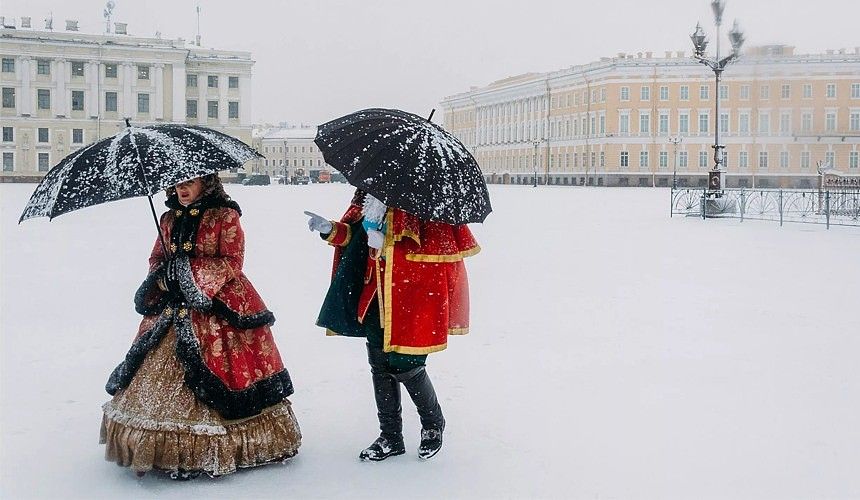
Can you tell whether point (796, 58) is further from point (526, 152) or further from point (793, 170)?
point (526, 152)

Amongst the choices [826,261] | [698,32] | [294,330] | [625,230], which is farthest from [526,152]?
[294,330]

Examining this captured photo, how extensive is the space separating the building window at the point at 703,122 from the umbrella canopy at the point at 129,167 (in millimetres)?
58474

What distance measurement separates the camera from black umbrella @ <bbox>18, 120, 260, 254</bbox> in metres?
2.86

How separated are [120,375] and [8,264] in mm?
6852

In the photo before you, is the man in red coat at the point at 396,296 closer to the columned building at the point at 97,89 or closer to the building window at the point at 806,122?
the building window at the point at 806,122

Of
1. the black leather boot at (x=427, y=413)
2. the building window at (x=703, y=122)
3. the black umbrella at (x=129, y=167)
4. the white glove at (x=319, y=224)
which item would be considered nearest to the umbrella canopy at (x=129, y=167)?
the black umbrella at (x=129, y=167)

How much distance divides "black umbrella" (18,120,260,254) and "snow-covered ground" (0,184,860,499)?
1012 millimetres

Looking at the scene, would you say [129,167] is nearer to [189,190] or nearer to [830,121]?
[189,190]

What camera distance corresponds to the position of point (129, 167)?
9.60 ft

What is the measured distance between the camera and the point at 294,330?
5.91 metres

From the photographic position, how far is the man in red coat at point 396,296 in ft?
10.4

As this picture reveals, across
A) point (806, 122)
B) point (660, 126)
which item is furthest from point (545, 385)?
point (660, 126)

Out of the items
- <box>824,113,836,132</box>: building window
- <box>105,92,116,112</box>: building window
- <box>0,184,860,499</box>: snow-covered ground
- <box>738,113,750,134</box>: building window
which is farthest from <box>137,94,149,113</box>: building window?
<box>0,184,860,499</box>: snow-covered ground

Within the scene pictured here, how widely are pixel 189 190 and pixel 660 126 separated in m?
58.5
